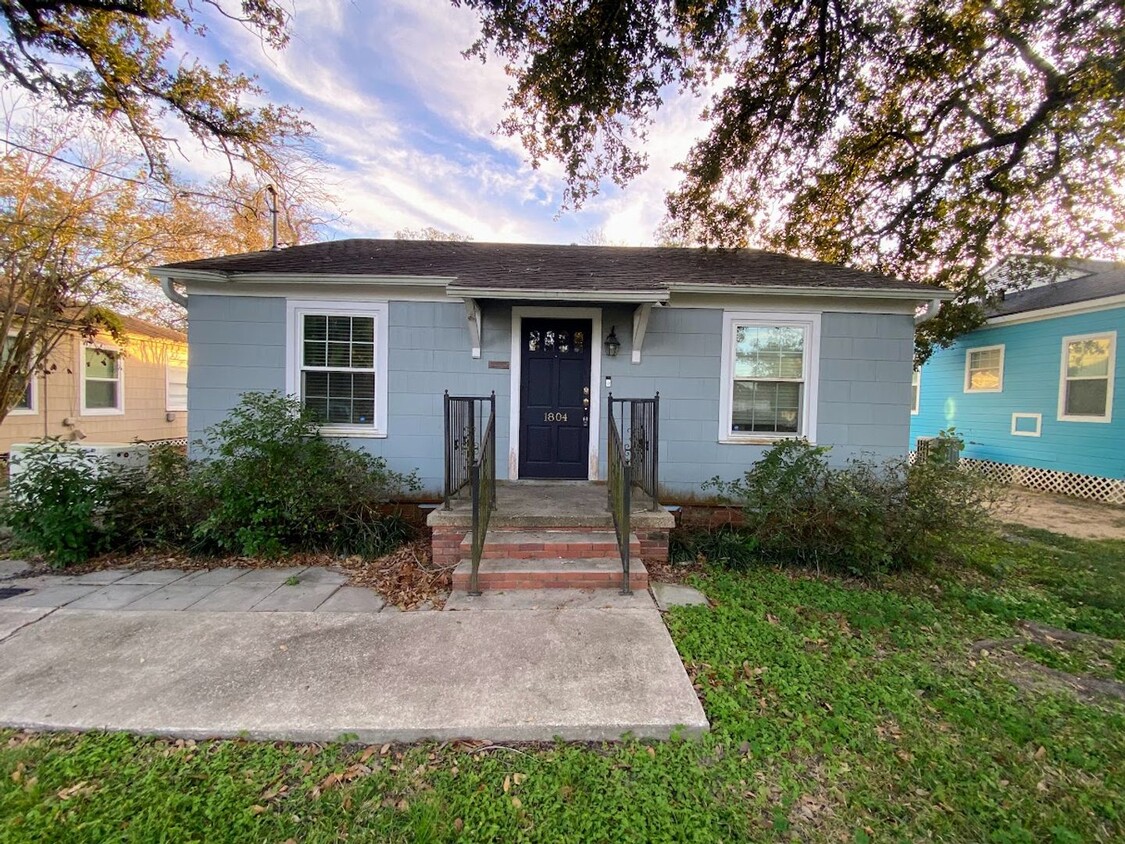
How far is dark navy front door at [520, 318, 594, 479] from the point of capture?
5703mm

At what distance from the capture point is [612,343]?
219 inches

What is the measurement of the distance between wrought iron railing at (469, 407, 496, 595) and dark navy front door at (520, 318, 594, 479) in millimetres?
1276

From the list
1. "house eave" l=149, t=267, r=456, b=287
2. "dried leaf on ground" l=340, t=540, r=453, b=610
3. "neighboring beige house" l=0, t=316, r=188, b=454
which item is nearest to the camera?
"dried leaf on ground" l=340, t=540, r=453, b=610

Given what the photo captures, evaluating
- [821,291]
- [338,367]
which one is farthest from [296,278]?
[821,291]

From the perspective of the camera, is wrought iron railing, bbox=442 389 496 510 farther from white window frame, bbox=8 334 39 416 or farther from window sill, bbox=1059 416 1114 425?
window sill, bbox=1059 416 1114 425

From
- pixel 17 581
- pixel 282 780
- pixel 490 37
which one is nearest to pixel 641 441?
pixel 282 780

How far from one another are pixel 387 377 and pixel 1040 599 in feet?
22.2

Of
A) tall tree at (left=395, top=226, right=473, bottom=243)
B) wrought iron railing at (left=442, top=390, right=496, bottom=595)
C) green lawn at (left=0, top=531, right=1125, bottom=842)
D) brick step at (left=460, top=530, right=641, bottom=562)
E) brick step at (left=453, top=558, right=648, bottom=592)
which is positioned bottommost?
green lawn at (left=0, top=531, right=1125, bottom=842)

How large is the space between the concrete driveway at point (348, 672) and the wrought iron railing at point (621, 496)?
0.39 meters

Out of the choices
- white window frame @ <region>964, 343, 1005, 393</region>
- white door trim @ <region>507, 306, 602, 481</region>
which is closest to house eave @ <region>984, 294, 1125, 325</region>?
white window frame @ <region>964, 343, 1005, 393</region>

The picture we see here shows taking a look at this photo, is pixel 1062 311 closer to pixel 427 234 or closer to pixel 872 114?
pixel 872 114

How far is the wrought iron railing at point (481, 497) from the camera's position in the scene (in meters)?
3.55

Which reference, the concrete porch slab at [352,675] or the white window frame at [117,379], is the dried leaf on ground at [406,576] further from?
the white window frame at [117,379]

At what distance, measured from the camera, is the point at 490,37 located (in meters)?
5.34
